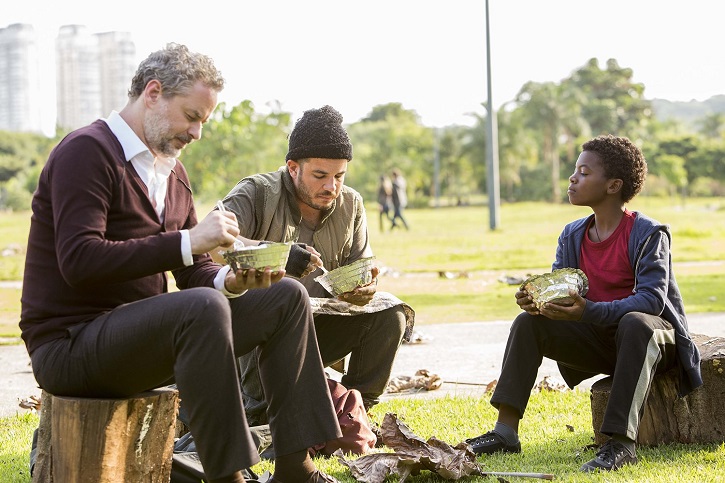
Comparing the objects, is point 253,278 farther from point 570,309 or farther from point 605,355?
point 605,355

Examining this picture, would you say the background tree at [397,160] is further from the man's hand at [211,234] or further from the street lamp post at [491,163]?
the man's hand at [211,234]

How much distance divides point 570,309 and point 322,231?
1.42 metres

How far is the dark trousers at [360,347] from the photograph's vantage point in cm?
473

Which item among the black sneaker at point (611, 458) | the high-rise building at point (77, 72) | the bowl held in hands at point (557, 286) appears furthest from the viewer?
the high-rise building at point (77, 72)

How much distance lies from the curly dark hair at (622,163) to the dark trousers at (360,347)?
4.00 feet

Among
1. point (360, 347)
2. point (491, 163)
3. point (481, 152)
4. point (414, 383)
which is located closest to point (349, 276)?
point (360, 347)

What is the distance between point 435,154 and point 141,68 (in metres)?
65.8

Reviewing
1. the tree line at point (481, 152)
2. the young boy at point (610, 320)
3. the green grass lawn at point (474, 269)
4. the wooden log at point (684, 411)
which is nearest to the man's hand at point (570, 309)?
the young boy at point (610, 320)

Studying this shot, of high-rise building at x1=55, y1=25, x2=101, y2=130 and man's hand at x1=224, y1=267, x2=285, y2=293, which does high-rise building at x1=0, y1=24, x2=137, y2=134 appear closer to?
high-rise building at x1=55, y1=25, x2=101, y2=130

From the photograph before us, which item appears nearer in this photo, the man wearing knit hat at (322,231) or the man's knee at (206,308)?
the man's knee at (206,308)

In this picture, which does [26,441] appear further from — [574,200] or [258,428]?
[574,200]

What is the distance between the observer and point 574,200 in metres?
4.72

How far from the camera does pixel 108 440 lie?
10.5 ft

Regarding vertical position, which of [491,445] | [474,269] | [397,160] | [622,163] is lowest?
[474,269]
